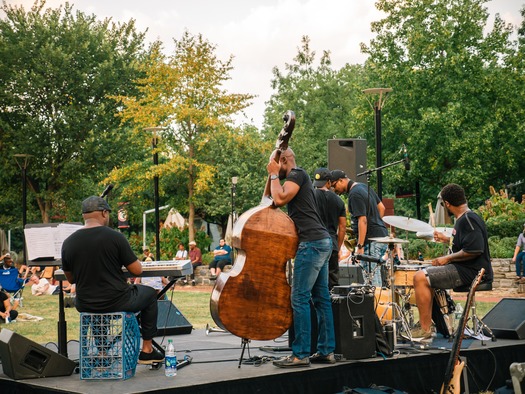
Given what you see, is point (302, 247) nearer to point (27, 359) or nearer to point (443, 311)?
point (27, 359)

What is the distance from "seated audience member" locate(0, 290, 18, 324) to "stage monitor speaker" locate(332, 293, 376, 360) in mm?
9082

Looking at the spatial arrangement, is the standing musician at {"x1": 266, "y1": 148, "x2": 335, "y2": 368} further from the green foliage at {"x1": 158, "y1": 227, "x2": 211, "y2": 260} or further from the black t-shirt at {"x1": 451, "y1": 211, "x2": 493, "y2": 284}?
the green foliage at {"x1": 158, "y1": 227, "x2": 211, "y2": 260}

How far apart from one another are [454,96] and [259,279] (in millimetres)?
28833

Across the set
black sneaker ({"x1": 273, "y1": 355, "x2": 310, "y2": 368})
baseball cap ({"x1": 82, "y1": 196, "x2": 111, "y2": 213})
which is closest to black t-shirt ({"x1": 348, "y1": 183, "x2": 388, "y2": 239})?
black sneaker ({"x1": 273, "y1": 355, "x2": 310, "y2": 368})

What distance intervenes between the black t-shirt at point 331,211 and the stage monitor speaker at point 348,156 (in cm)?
459

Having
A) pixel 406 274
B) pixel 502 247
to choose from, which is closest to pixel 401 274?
pixel 406 274

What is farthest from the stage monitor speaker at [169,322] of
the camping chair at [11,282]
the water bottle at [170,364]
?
the camping chair at [11,282]

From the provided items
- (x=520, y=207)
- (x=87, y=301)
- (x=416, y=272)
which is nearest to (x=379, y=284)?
(x=416, y=272)

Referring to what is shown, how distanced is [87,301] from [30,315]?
996cm

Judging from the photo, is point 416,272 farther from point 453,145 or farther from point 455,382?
point 453,145

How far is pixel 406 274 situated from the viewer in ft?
28.6

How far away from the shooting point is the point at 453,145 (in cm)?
3344

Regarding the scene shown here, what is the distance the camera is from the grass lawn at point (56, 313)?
13.2 meters

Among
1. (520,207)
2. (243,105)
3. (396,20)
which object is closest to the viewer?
(520,207)
